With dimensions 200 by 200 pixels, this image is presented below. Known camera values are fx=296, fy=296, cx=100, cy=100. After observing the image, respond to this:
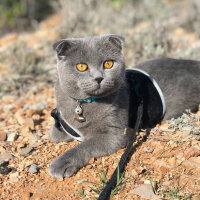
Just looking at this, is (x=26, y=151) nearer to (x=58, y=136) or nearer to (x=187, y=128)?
(x=58, y=136)

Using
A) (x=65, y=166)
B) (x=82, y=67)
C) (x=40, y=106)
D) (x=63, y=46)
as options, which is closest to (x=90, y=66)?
(x=82, y=67)

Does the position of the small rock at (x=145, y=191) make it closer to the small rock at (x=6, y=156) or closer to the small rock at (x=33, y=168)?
the small rock at (x=33, y=168)

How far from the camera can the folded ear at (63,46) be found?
211 centimetres

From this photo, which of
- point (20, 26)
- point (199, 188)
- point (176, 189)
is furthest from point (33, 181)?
point (20, 26)

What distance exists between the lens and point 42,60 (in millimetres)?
4500

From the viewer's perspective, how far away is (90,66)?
211 centimetres

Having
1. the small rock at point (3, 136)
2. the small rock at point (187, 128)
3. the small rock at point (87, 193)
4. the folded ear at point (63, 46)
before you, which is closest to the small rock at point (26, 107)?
the small rock at point (3, 136)

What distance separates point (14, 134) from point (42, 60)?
203 cm

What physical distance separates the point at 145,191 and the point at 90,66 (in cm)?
92

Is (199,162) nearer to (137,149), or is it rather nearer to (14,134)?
(137,149)

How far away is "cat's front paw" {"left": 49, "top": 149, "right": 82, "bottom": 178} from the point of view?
6.83 ft

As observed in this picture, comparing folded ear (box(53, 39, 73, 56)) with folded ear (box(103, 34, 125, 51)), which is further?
folded ear (box(103, 34, 125, 51))

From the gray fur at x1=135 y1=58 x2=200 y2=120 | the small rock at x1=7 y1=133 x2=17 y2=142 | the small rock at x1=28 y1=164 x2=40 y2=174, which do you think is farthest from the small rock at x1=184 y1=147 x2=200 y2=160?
the small rock at x1=7 y1=133 x2=17 y2=142

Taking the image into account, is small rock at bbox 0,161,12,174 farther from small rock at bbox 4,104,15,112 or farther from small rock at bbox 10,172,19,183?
small rock at bbox 4,104,15,112
